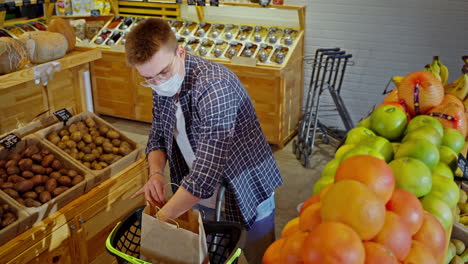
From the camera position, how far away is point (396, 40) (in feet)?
17.1

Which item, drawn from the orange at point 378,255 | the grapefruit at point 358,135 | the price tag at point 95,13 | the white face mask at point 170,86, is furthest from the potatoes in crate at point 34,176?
the price tag at point 95,13

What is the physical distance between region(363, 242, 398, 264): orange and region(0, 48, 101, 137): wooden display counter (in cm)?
199

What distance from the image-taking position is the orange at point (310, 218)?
3.74 ft

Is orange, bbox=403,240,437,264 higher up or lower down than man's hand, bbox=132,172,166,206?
higher up

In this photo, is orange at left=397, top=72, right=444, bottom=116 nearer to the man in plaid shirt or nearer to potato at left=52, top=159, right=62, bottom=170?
the man in plaid shirt

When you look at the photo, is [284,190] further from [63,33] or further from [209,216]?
[63,33]

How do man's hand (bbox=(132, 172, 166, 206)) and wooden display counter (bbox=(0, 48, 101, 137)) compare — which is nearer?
man's hand (bbox=(132, 172, 166, 206))

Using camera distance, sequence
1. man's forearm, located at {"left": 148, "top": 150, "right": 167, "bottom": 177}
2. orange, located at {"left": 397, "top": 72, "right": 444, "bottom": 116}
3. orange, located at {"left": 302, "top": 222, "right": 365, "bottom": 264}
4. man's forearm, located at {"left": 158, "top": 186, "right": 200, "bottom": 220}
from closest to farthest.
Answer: orange, located at {"left": 302, "top": 222, "right": 365, "bottom": 264}
man's forearm, located at {"left": 158, "top": 186, "right": 200, "bottom": 220}
orange, located at {"left": 397, "top": 72, "right": 444, "bottom": 116}
man's forearm, located at {"left": 148, "top": 150, "right": 167, "bottom": 177}

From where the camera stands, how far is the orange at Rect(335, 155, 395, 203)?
45.2 inches

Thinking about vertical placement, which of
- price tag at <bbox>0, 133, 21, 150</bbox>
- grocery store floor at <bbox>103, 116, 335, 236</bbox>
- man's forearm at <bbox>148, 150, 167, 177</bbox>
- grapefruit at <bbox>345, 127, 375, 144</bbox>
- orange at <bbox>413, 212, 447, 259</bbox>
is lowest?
grocery store floor at <bbox>103, 116, 335, 236</bbox>

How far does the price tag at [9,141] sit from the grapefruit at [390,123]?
2.02 meters

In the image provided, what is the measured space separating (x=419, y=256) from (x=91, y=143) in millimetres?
2338

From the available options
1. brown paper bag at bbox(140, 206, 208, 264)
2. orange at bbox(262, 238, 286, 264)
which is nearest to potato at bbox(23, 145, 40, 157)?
brown paper bag at bbox(140, 206, 208, 264)

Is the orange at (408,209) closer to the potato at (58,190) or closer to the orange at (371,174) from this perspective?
the orange at (371,174)
